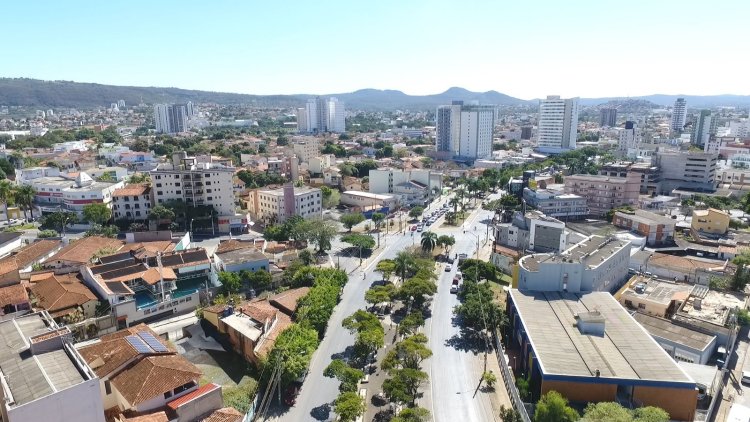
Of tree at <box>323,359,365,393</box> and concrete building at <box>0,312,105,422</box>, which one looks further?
tree at <box>323,359,365,393</box>

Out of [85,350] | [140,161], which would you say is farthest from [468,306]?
[140,161]

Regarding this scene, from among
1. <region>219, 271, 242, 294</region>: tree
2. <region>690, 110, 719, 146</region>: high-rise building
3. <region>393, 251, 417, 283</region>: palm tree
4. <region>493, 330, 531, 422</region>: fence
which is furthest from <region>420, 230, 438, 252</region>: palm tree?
<region>690, 110, 719, 146</region>: high-rise building

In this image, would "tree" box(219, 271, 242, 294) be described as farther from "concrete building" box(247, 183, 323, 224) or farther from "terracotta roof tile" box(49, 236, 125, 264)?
"concrete building" box(247, 183, 323, 224)

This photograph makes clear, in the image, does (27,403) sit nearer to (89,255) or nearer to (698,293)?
(89,255)

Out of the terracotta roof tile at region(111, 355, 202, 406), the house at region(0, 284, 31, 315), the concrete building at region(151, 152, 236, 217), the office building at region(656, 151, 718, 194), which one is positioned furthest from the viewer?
the office building at region(656, 151, 718, 194)

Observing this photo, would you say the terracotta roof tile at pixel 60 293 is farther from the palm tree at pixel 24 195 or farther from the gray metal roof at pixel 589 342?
the gray metal roof at pixel 589 342

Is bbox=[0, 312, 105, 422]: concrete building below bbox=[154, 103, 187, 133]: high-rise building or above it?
below

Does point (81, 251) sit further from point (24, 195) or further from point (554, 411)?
point (554, 411)

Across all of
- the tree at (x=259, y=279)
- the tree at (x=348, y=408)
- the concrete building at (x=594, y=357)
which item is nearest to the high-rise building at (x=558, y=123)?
the concrete building at (x=594, y=357)
